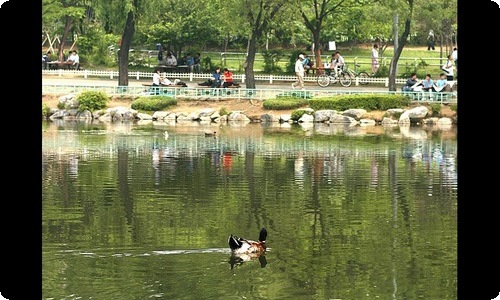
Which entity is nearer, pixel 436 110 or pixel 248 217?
pixel 248 217

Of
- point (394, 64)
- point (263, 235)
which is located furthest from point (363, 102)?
point (263, 235)

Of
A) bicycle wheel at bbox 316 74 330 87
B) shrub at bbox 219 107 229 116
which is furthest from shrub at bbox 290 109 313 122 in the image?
bicycle wheel at bbox 316 74 330 87

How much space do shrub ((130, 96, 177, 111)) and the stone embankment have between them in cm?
31

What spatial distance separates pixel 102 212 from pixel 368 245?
534cm

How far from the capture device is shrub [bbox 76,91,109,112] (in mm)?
42188

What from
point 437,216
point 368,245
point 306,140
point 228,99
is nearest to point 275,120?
point 228,99

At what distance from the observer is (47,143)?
32.2 metres

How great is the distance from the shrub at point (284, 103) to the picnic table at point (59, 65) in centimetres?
1390

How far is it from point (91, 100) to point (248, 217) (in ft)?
77.2

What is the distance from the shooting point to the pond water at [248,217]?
1470 cm

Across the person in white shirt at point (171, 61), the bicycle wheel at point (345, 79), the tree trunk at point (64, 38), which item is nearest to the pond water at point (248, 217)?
the bicycle wheel at point (345, 79)

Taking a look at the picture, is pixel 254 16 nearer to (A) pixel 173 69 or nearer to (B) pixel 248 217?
(A) pixel 173 69

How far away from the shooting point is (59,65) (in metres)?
52.2

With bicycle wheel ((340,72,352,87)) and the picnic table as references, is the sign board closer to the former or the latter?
bicycle wheel ((340,72,352,87))
